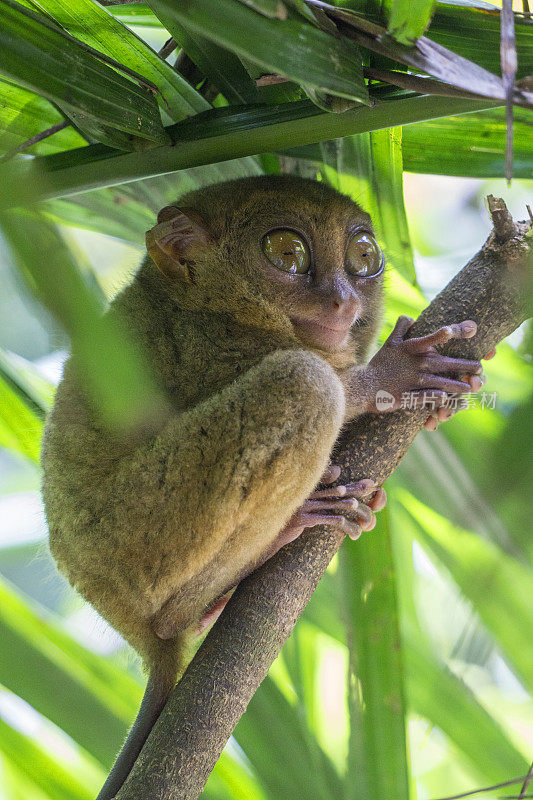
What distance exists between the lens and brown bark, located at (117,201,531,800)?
6.05 feet

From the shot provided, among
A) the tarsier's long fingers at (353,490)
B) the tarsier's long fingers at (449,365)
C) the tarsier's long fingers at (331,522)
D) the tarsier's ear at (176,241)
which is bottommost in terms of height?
the tarsier's long fingers at (331,522)

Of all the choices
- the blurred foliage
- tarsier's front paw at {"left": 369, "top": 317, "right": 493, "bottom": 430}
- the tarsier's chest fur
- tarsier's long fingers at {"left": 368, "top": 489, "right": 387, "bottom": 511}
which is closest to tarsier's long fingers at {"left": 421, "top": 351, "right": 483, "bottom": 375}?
tarsier's front paw at {"left": 369, "top": 317, "right": 493, "bottom": 430}

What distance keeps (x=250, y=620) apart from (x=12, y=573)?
1710 millimetres

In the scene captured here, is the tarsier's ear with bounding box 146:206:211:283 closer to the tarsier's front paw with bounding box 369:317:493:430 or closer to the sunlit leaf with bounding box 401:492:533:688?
the tarsier's front paw with bounding box 369:317:493:430

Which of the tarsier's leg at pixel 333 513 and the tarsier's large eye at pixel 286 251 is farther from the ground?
the tarsier's large eye at pixel 286 251

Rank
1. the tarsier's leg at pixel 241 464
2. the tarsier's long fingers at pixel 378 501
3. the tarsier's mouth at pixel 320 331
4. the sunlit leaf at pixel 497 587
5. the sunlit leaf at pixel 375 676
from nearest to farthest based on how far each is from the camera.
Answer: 1. the sunlit leaf at pixel 497 587
2. the tarsier's leg at pixel 241 464
3. the sunlit leaf at pixel 375 676
4. the tarsier's long fingers at pixel 378 501
5. the tarsier's mouth at pixel 320 331

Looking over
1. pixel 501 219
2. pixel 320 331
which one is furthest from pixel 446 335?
→ pixel 320 331

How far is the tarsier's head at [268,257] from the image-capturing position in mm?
2561

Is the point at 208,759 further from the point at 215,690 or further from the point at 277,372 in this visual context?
the point at 277,372

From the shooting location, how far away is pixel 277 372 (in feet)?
7.38

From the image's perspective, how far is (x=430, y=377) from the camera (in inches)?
91.6

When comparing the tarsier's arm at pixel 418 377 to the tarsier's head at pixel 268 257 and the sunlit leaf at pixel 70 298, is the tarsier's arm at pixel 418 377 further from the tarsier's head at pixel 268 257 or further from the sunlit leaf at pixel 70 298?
the sunlit leaf at pixel 70 298

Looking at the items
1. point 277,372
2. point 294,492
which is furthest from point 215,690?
point 277,372

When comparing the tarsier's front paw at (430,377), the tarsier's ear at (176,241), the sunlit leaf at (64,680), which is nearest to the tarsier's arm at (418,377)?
the tarsier's front paw at (430,377)
